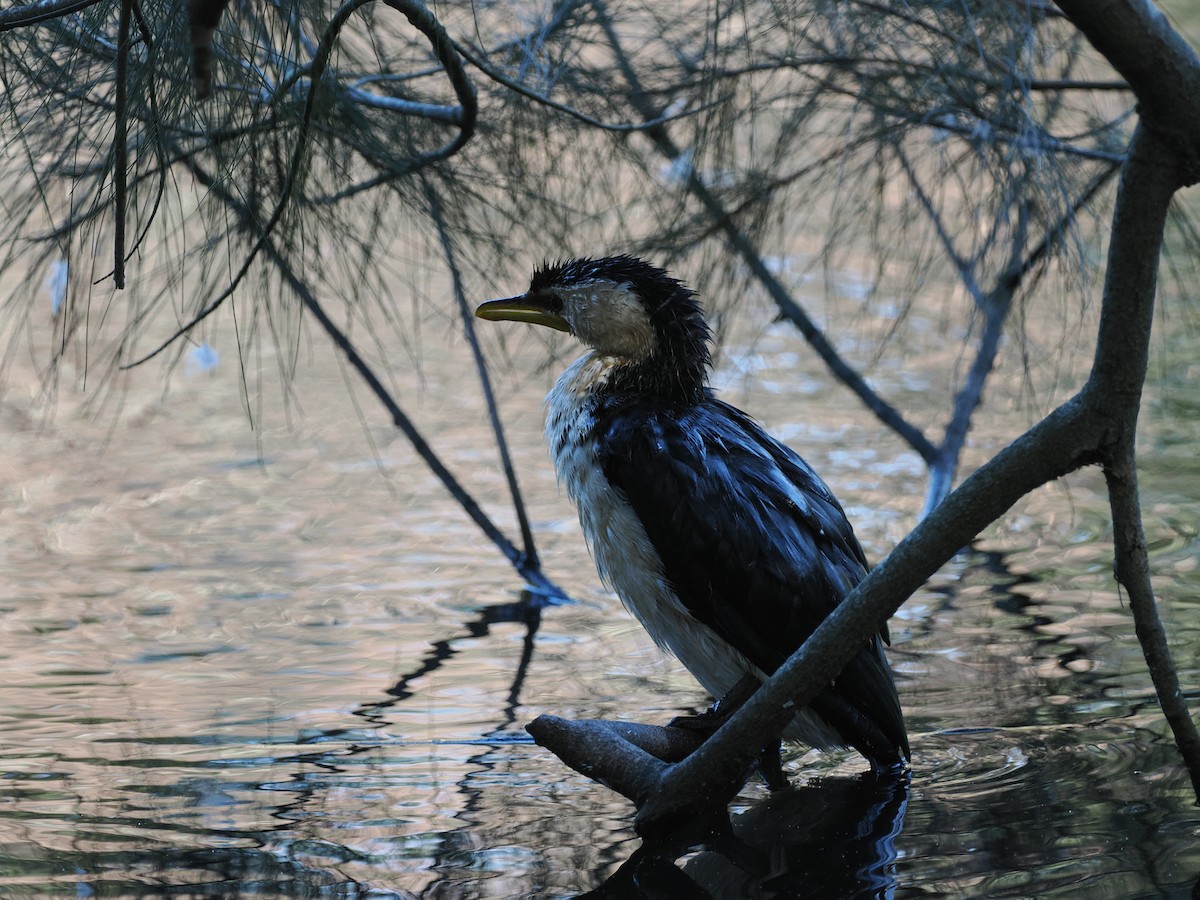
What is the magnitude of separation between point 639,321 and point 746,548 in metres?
0.40

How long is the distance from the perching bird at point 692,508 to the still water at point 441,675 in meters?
0.19

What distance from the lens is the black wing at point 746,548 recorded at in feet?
6.69

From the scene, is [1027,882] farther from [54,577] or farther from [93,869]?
[54,577]

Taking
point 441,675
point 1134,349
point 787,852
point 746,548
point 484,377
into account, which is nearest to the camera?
point 1134,349

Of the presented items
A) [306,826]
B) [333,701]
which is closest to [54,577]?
[333,701]

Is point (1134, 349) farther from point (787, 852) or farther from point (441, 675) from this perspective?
point (441, 675)

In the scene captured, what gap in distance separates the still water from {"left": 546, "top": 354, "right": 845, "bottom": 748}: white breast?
18 cm

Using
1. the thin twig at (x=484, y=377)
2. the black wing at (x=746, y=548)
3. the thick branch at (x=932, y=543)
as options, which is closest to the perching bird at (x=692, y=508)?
the black wing at (x=746, y=548)

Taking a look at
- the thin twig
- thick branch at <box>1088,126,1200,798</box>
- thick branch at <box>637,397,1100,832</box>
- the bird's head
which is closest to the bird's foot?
thick branch at <box>637,397,1100,832</box>

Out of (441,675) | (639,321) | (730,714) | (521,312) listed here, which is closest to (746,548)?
(730,714)

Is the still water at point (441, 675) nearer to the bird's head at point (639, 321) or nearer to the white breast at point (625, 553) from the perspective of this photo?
the white breast at point (625, 553)

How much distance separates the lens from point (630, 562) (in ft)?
7.03

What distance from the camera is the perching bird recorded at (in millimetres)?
2049

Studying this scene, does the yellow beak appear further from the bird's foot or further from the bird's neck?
the bird's foot
